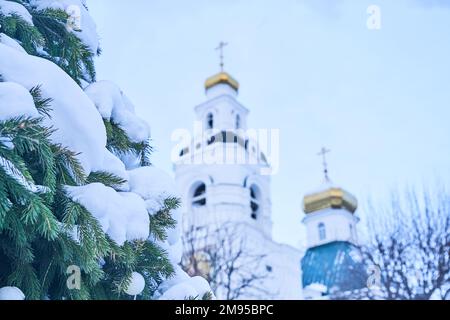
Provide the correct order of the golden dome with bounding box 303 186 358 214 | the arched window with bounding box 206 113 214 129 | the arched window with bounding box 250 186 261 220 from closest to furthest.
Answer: the arched window with bounding box 250 186 261 220, the arched window with bounding box 206 113 214 129, the golden dome with bounding box 303 186 358 214

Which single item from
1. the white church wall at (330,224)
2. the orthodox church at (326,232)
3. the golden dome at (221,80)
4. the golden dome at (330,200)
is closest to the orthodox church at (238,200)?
the golden dome at (221,80)

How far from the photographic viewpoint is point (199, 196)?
1819 cm

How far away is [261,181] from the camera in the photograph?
60.3ft

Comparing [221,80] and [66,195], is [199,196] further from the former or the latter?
[66,195]

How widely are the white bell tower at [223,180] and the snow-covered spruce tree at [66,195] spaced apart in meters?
13.2

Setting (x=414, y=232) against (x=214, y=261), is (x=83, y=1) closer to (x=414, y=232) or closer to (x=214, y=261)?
(x=414, y=232)

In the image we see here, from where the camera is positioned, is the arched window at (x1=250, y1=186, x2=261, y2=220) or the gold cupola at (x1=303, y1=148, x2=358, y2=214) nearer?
the arched window at (x1=250, y1=186, x2=261, y2=220)

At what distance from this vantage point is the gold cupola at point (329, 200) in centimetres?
2316

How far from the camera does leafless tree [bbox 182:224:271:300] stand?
38.7 ft

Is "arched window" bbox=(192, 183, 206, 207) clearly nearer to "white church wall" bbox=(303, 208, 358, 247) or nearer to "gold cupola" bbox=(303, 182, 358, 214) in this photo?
"gold cupola" bbox=(303, 182, 358, 214)

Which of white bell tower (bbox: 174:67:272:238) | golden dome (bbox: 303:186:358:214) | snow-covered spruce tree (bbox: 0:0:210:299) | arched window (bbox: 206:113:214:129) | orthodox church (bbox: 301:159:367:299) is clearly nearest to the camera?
snow-covered spruce tree (bbox: 0:0:210:299)

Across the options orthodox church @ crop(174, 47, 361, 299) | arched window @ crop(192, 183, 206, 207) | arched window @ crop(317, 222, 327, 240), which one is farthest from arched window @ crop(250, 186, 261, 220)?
arched window @ crop(317, 222, 327, 240)

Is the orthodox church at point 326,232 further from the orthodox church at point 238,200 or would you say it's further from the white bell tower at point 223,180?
the white bell tower at point 223,180

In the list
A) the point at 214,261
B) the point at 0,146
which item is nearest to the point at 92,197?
the point at 0,146
